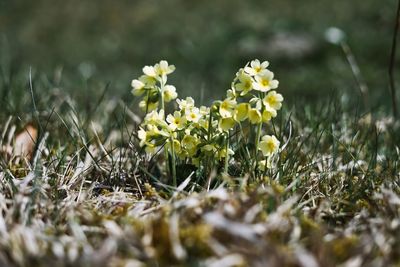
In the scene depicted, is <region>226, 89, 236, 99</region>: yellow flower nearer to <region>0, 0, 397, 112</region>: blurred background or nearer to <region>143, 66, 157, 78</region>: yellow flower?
<region>143, 66, 157, 78</region>: yellow flower

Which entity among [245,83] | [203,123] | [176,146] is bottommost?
[176,146]

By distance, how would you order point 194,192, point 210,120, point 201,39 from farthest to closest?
point 201,39 → point 210,120 → point 194,192

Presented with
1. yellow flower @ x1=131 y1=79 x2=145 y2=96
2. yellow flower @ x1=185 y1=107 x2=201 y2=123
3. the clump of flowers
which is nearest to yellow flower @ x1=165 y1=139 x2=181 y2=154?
the clump of flowers

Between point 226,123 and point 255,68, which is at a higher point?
point 255,68

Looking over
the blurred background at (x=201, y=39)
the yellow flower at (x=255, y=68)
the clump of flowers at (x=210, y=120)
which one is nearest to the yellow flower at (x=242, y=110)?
the clump of flowers at (x=210, y=120)

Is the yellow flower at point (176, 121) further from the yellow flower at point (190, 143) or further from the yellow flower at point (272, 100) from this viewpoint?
the yellow flower at point (272, 100)

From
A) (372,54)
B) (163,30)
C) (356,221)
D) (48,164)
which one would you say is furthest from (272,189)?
(163,30)

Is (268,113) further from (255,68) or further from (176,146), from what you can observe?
(176,146)

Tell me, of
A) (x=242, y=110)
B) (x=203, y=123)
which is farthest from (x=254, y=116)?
(x=203, y=123)
